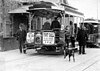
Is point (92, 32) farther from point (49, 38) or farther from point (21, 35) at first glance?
point (49, 38)

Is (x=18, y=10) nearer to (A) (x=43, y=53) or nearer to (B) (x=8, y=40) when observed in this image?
(B) (x=8, y=40)

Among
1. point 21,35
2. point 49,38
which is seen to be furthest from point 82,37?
point 21,35

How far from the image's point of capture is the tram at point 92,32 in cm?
2406

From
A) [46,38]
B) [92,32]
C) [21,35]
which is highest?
[92,32]

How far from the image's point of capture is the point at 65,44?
17.2 meters

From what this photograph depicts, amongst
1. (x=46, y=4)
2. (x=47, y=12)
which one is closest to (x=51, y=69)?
(x=46, y=4)

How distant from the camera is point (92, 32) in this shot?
25.1 meters

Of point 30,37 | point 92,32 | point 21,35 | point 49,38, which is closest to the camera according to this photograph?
point 49,38

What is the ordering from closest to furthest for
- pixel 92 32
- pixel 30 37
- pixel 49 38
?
pixel 49 38
pixel 30 37
pixel 92 32

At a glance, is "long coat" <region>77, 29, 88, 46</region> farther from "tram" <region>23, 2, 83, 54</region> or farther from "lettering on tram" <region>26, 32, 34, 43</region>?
"lettering on tram" <region>26, 32, 34, 43</region>

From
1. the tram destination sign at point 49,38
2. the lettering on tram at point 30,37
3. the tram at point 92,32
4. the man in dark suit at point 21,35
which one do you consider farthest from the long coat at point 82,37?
the tram at point 92,32

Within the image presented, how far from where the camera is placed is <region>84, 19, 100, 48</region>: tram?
2406 cm

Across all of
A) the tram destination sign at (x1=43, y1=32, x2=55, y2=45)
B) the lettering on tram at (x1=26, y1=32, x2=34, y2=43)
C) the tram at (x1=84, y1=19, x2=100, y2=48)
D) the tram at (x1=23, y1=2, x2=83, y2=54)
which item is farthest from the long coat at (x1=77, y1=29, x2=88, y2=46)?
the tram at (x1=84, y1=19, x2=100, y2=48)

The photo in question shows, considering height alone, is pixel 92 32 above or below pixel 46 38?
above
